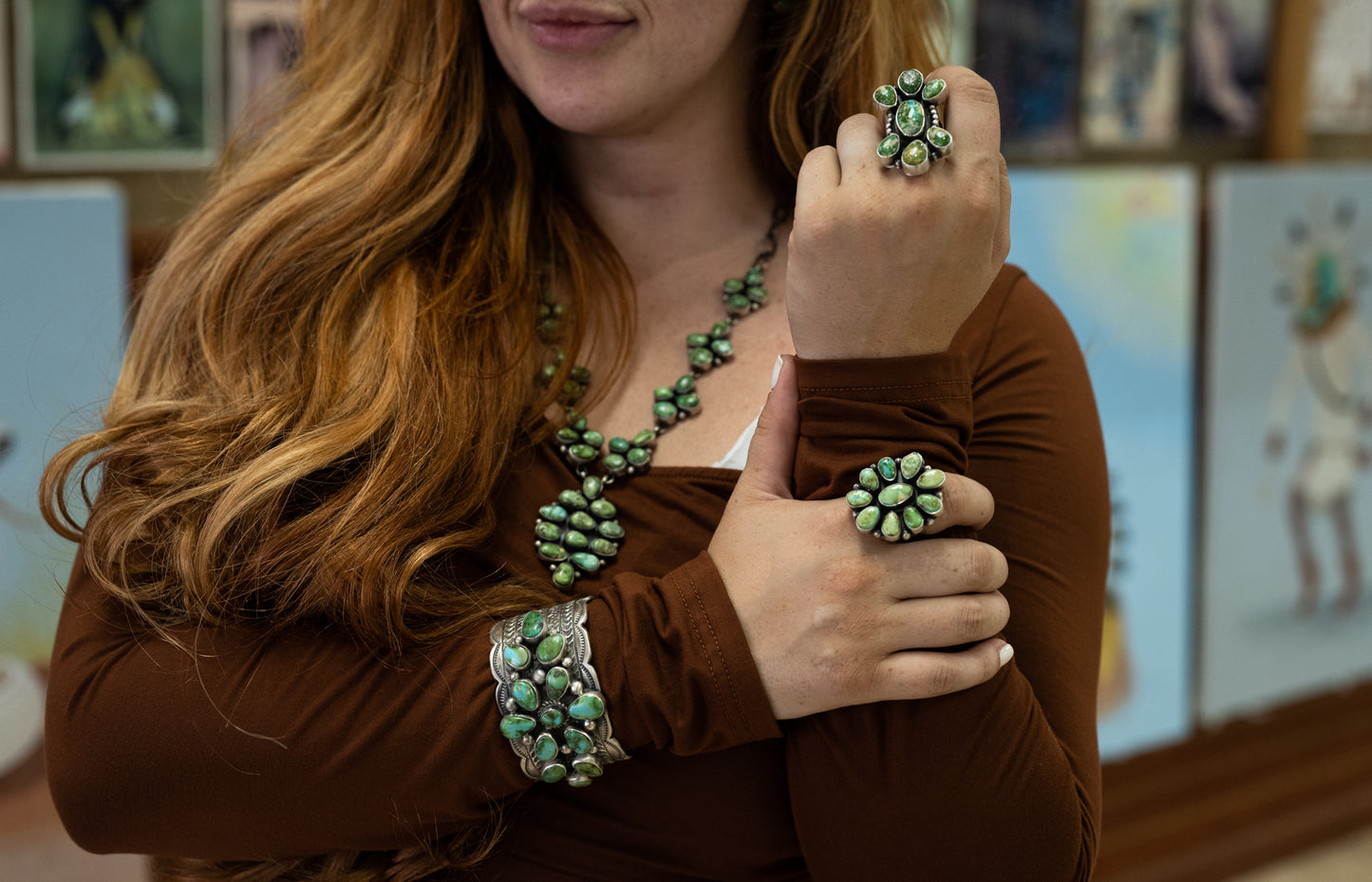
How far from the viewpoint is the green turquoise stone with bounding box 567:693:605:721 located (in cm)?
88

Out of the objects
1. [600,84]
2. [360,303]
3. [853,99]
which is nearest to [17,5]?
[360,303]

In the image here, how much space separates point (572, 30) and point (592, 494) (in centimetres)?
38

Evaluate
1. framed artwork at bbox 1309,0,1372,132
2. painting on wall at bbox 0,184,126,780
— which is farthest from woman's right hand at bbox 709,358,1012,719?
framed artwork at bbox 1309,0,1372,132

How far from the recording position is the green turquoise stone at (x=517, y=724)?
89 centimetres

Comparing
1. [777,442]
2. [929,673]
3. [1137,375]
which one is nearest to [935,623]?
[929,673]

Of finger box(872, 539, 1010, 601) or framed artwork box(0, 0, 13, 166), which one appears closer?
finger box(872, 539, 1010, 601)

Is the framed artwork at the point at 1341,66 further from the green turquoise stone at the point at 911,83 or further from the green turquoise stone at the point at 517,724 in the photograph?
the green turquoise stone at the point at 517,724

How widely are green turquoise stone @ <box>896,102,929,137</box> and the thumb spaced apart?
177 mm

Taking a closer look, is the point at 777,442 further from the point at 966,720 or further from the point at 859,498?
the point at 966,720

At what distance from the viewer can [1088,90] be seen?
2.57m

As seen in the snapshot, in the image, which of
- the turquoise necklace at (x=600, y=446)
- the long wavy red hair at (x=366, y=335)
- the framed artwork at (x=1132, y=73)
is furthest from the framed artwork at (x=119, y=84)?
the framed artwork at (x=1132, y=73)

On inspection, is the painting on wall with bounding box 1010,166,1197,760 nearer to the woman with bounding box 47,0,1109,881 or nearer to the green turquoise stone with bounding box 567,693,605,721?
the woman with bounding box 47,0,1109,881

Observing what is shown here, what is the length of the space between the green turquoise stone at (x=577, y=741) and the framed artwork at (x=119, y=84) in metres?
1.31

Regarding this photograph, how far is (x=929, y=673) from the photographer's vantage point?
0.85 meters
